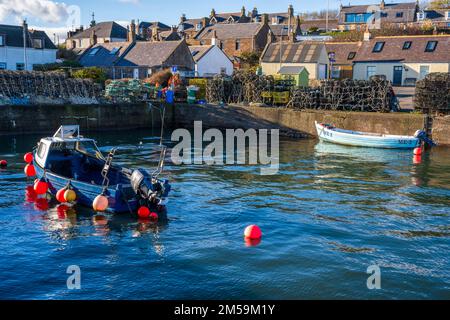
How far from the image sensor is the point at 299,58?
4612 cm

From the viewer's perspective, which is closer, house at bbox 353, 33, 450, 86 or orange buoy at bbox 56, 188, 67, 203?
orange buoy at bbox 56, 188, 67, 203

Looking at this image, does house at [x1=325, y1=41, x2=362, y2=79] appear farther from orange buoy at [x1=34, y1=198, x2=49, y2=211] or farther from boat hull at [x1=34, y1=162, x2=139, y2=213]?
boat hull at [x1=34, y1=162, x2=139, y2=213]

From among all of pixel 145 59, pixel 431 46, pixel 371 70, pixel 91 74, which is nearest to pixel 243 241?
pixel 91 74

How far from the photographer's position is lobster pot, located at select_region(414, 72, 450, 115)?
98.5 ft

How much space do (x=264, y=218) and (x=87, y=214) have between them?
17.8ft

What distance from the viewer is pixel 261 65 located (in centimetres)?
4844

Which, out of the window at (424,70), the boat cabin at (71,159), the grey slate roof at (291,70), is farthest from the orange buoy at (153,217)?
the window at (424,70)

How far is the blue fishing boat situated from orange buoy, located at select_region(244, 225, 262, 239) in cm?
A: 278

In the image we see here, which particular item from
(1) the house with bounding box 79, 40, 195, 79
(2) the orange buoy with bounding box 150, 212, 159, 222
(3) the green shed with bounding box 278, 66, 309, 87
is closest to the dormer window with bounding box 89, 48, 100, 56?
(1) the house with bounding box 79, 40, 195, 79

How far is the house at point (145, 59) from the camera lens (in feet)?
166

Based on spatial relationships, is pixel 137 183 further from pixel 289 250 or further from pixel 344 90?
pixel 344 90

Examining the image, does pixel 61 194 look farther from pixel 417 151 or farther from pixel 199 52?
pixel 199 52

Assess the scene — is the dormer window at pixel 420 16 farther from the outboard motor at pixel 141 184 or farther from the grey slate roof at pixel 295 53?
the outboard motor at pixel 141 184

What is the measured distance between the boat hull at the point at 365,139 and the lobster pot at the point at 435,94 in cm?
393
